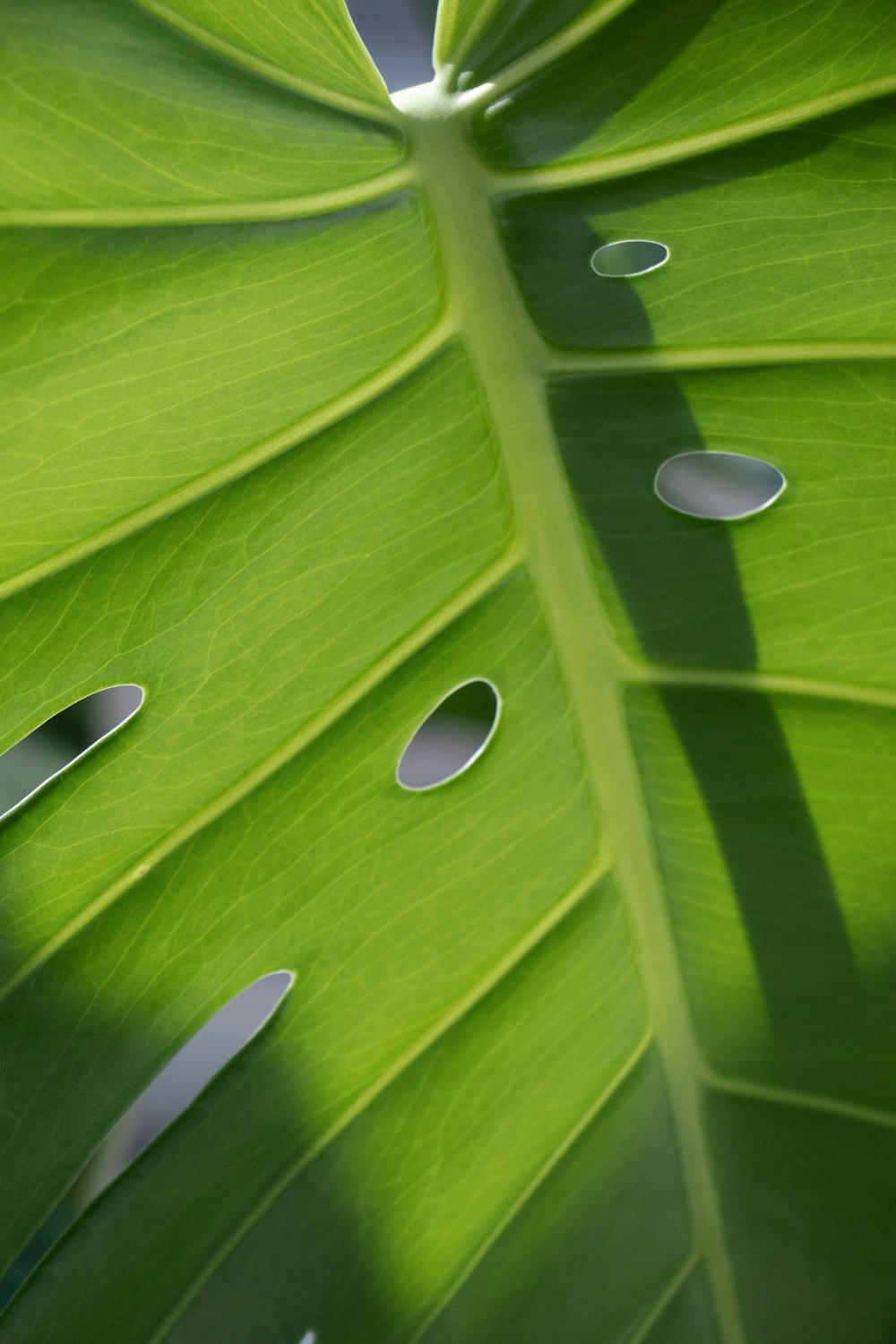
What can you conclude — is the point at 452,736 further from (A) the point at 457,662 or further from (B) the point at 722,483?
(A) the point at 457,662

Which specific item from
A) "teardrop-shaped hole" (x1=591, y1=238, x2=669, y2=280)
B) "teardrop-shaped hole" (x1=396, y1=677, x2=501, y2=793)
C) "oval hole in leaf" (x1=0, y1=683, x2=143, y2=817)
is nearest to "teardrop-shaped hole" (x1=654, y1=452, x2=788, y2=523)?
"teardrop-shaped hole" (x1=591, y1=238, x2=669, y2=280)

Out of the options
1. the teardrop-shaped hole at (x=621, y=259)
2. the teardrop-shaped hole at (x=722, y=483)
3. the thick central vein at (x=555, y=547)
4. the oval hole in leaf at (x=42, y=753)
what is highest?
the teardrop-shaped hole at (x=722, y=483)

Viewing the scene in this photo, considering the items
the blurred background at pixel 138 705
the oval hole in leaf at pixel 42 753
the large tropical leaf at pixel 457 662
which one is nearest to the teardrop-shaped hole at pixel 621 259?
the large tropical leaf at pixel 457 662

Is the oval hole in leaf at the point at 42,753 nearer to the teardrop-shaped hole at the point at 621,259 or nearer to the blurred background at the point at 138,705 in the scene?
the blurred background at the point at 138,705

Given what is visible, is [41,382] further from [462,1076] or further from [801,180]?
[462,1076]

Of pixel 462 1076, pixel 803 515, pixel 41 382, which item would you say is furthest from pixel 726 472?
pixel 41 382

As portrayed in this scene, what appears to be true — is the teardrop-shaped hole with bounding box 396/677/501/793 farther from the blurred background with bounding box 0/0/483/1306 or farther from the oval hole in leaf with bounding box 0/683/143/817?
the oval hole in leaf with bounding box 0/683/143/817
